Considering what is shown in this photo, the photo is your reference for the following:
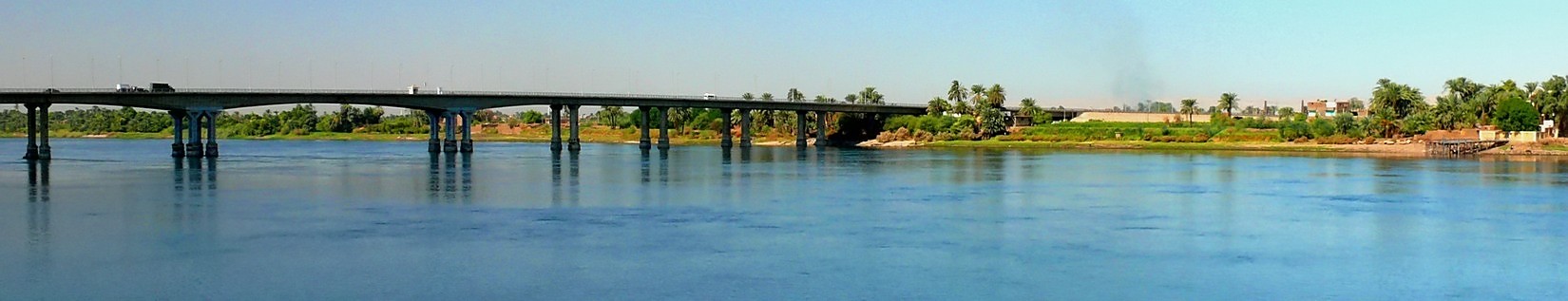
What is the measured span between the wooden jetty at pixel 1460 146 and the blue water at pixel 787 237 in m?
50.5

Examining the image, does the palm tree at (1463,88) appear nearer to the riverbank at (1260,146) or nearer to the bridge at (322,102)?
the riverbank at (1260,146)

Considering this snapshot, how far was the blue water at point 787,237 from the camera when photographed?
36531mm

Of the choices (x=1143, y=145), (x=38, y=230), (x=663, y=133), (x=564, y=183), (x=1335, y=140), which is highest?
(x=663, y=133)

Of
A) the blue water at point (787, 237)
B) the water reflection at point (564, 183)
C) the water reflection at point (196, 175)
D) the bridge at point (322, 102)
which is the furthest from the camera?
the bridge at point (322, 102)

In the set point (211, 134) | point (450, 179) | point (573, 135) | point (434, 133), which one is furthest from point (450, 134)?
point (450, 179)

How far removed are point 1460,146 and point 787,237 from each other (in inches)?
4137

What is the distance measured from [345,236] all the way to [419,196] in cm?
2149

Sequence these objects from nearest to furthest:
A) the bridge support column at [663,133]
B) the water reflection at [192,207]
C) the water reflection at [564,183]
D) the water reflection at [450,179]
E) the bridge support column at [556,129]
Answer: the water reflection at [192,207], the water reflection at [564,183], the water reflection at [450,179], the bridge support column at [556,129], the bridge support column at [663,133]

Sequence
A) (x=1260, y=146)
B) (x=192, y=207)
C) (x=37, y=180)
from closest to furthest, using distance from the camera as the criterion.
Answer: (x=192, y=207)
(x=37, y=180)
(x=1260, y=146)

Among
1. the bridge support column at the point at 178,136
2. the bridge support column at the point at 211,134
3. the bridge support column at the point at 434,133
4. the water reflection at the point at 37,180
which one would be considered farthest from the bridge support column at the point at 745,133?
the water reflection at the point at 37,180

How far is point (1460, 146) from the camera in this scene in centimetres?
13600

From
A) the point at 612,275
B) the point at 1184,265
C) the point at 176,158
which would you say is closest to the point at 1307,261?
the point at 1184,265

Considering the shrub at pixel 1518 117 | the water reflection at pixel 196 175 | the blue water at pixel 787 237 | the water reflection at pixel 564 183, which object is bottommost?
the blue water at pixel 787 237

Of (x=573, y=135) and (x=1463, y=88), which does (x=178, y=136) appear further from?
(x=1463, y=88)
